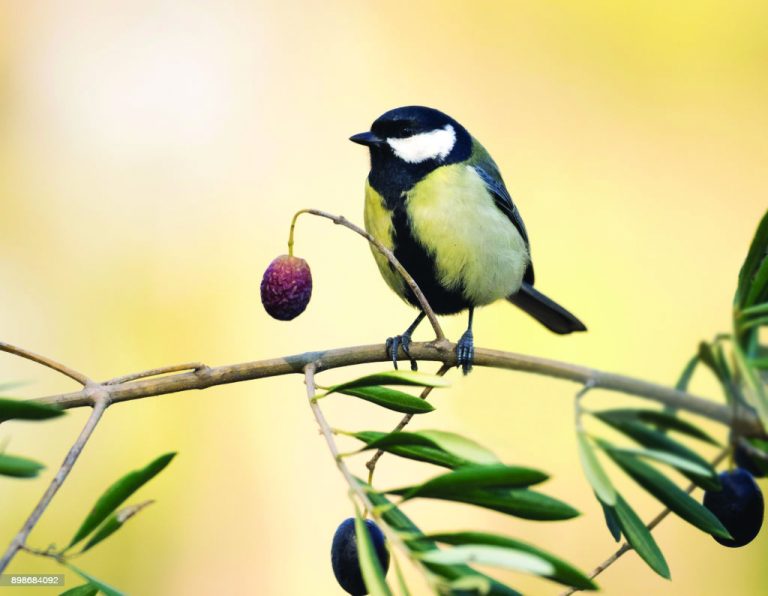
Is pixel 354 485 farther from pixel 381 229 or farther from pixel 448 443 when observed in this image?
pixel 381 229

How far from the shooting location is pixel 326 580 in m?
2.52

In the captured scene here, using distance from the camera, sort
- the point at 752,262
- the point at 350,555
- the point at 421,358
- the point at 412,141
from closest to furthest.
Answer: the point at 752,262 < the point at 350,555 < the point at 421,358 < the point at 412,141

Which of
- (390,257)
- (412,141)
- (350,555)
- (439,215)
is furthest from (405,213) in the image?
(350,555)

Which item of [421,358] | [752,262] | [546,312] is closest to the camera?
[752,262]

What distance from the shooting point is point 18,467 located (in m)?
0.63

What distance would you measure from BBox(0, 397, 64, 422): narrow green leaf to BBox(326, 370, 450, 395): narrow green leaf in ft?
0.65

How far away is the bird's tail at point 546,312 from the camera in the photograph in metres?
1.99

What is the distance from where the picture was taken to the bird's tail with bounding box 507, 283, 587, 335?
1987 millimetres

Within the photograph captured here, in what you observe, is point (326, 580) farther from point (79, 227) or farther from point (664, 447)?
point (664, 447)

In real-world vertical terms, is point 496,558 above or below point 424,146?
below

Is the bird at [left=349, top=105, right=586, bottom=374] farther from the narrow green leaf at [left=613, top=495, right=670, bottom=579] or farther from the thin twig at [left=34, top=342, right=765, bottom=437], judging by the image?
the narrow green leaf at [left=613, top=495, right=670, bottom=579]

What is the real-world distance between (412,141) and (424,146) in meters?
0.03

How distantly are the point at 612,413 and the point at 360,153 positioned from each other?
2.65 meters

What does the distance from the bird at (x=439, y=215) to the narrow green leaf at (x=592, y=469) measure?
37.9 inches
